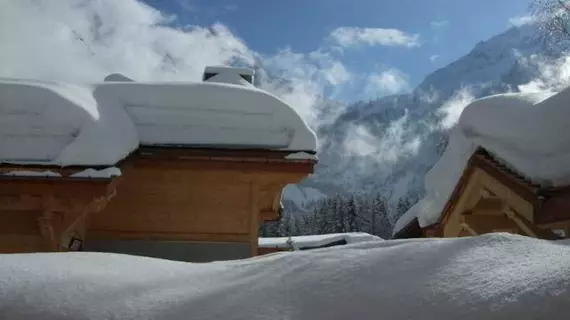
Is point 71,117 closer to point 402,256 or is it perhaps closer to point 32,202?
point 32,202

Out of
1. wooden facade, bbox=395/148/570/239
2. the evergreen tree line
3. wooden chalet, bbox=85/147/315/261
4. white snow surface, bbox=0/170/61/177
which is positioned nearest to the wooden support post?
white snow surface, bbox=0/170/61/177

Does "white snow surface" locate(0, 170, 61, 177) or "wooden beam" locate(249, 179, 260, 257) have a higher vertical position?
"white snow surface" locate(0, 170, 61, 177)

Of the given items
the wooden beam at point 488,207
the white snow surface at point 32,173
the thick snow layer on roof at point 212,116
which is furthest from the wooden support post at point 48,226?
the wooden beam at point 488,207

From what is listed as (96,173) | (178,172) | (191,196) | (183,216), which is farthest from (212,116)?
(96,173)

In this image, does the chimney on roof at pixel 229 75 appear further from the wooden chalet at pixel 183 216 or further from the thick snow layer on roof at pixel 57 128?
the thick snow layer on roof at pixel 57 128

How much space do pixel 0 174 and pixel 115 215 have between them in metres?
1.79

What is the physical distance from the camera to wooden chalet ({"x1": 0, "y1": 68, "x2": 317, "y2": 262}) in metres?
7.05

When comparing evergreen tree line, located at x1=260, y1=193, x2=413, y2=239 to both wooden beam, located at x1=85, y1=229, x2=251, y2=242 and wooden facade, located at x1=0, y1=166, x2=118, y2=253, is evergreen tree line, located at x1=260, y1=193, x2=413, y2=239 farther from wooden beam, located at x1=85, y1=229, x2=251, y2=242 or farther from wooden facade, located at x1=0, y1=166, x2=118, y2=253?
wooden facade, located at x1=0, y1=166, x2=118, y2=253

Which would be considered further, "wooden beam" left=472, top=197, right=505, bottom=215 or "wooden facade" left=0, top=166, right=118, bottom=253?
"wooden beam" left=472, top=197, right=505, bottom=215

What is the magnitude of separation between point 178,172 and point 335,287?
653 centimetres

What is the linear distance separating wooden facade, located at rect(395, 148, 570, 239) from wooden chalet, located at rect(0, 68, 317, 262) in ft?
6.91

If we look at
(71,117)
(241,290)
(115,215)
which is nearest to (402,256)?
(241,290)

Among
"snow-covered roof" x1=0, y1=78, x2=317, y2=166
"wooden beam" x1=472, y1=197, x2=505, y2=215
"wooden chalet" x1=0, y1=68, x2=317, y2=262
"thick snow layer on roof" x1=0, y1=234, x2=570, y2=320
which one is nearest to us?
"thick snow layer on roof" x1=0, y1=234, x2=570, y2=320

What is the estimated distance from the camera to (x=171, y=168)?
7684 mm
